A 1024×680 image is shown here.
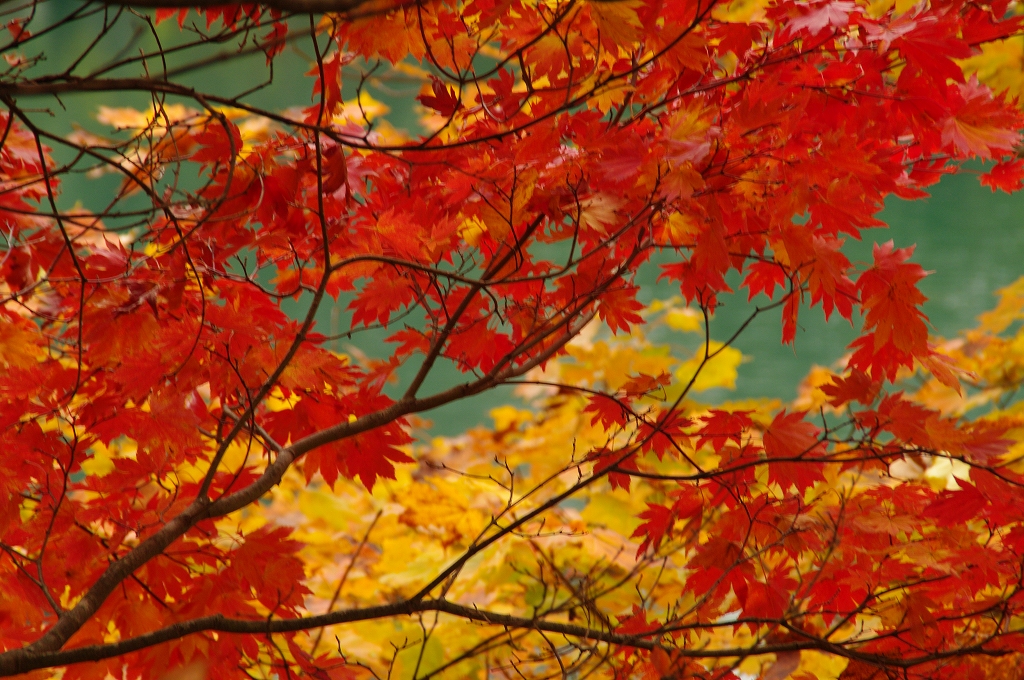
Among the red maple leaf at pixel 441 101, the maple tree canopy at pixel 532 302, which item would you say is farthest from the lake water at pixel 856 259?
the red maple leaf at pixel 441 101

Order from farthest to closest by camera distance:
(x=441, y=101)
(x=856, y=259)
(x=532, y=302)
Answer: (x=856, y=259) → (x=532, y=302) → (x=441, y=101)

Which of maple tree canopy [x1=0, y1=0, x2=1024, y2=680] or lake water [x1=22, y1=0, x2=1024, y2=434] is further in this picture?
lake water [x1=22, y1=0, x2=1024, y2=434]

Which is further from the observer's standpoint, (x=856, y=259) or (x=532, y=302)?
(x=856, y=259)

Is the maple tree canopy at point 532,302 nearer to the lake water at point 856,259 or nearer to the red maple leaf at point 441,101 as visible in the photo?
the red maple leaf at point 441,101

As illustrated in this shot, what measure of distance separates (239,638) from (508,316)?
475 mm

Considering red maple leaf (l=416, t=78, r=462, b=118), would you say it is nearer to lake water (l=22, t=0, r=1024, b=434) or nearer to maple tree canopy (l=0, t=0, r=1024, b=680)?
maple tree canopy (l=0, t=0, r=1024, b=680)

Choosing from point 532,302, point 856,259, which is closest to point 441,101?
point 532,302

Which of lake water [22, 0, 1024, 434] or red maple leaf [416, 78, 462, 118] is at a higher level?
lake water [22, 0, 1024, 434]

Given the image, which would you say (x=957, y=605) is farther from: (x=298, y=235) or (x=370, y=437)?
(x=298, y=235)

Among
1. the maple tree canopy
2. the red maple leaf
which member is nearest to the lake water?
the maple tree canopy

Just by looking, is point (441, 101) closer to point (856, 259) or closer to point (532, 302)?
point (532, 302)

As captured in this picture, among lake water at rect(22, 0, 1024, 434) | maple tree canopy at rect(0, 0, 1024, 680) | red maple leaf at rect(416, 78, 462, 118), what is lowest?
maple tree canopy at rect(0, 0, 1024, 680)

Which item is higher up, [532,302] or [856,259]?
[856,259]

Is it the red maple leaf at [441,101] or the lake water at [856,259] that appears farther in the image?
the lake water at [856,259]
